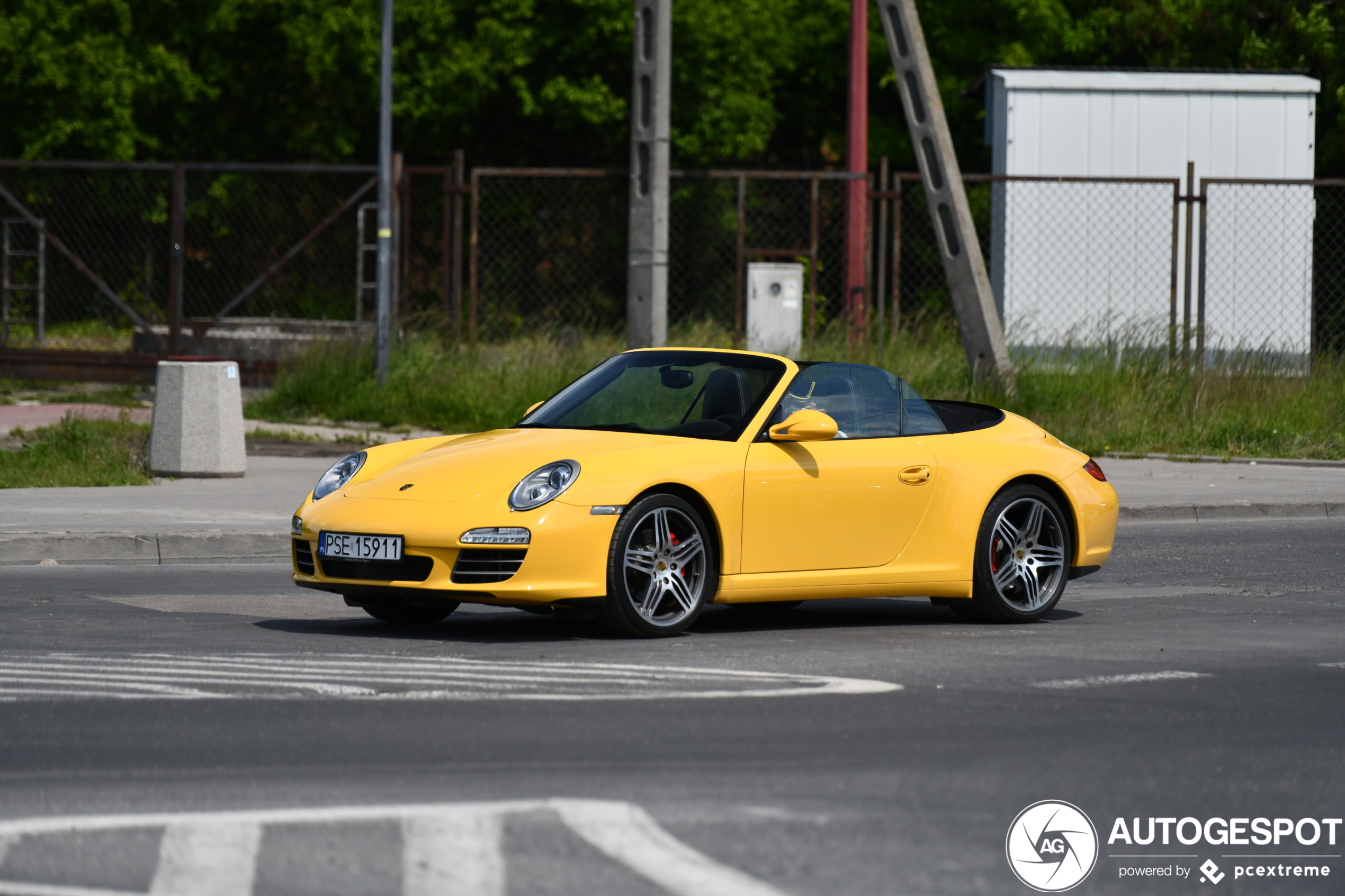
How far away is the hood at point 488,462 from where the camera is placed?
834 cm

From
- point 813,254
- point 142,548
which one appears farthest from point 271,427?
point 813,254

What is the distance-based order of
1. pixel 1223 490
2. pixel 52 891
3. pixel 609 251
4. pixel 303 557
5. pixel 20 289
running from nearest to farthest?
1. pixel 52 891
2. pixel 303 557
3. pixel 1223 490
4. pixel 20 289
5. pixel 609 251

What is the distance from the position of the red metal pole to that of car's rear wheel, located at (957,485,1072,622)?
11602 millimetres

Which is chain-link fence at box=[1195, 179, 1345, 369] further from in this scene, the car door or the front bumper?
the front bumper

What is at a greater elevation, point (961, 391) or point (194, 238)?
point (194, 238)

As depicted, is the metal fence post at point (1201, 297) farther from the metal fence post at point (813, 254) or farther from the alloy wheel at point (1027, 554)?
the alloy wheel at point (1027, 554)

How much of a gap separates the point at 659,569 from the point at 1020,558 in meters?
2.06

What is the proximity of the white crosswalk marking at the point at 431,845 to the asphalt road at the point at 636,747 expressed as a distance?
1 centimetres

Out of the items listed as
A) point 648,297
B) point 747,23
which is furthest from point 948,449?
point 747,23

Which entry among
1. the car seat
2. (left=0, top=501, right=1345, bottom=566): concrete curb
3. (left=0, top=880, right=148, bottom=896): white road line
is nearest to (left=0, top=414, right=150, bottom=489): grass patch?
(left=0, top=501, right=1345, bottom=566): concrete curb

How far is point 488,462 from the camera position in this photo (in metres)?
8.52

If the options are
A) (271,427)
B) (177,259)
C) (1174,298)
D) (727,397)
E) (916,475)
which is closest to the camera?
(727,397)

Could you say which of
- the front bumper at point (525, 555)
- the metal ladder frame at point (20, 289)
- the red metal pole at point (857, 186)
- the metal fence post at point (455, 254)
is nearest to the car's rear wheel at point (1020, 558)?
the front bumper at point (525, 555)

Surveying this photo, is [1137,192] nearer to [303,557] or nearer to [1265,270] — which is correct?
[1265,270]
